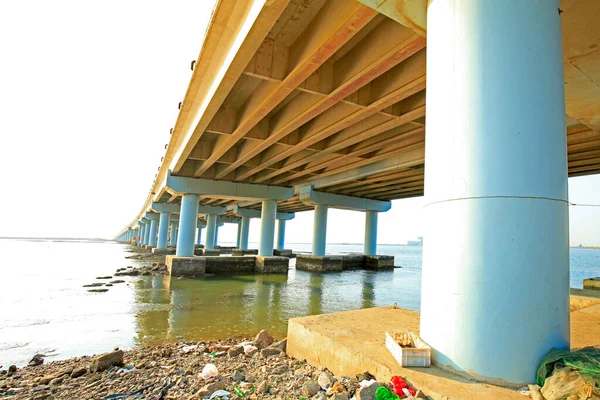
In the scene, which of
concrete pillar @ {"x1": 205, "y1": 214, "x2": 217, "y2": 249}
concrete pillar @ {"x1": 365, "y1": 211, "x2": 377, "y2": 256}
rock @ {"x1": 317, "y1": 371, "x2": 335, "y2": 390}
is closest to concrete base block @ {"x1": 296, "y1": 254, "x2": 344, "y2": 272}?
concrete pillar @ {"x1": 365, "y1": 211, "x2": 377, "y2": 256}

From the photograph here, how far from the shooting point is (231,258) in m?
21.7

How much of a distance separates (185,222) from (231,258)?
12.2ft

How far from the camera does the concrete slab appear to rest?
2535 millimetres

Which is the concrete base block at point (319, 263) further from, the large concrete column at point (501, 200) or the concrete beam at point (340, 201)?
the large concrete column at point (501, 200)

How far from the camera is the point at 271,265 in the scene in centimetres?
2233

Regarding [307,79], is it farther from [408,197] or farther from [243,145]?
[408,197]

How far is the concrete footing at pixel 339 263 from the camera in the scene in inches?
1048

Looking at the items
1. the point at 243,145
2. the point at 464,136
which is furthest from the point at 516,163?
the point at 243,145

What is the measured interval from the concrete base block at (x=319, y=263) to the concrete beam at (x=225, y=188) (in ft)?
19.1

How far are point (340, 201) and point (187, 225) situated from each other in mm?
13168

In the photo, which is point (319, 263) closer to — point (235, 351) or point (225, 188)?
point (225, 188)

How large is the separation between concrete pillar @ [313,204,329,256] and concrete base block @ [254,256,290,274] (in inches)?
231

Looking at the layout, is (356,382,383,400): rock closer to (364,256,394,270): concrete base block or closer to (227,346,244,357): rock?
(227,346,244,357): rock

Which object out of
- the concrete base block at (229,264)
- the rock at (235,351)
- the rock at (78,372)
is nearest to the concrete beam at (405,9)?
the rock at (235,351)
